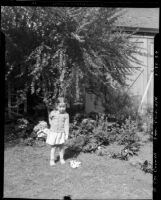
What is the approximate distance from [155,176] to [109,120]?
3915mm

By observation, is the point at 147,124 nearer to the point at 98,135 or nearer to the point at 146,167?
the point at 98,135

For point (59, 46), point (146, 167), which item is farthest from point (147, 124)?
point (59, 46)

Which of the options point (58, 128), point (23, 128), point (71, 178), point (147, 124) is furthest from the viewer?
point (147, 124)

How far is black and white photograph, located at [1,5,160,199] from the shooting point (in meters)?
4.77

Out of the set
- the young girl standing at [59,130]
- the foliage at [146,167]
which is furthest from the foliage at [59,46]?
the foliage at [146,167]

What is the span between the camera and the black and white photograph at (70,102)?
188 inches

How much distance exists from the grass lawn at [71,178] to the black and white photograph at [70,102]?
0.7 inches

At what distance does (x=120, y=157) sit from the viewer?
5422mm

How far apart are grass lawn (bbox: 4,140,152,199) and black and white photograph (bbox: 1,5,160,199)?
0.02 meters

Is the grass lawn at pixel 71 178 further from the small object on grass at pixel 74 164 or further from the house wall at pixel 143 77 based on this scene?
the house wall at pixel 143 77

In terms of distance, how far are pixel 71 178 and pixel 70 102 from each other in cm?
229

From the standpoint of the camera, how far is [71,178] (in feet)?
14.5
